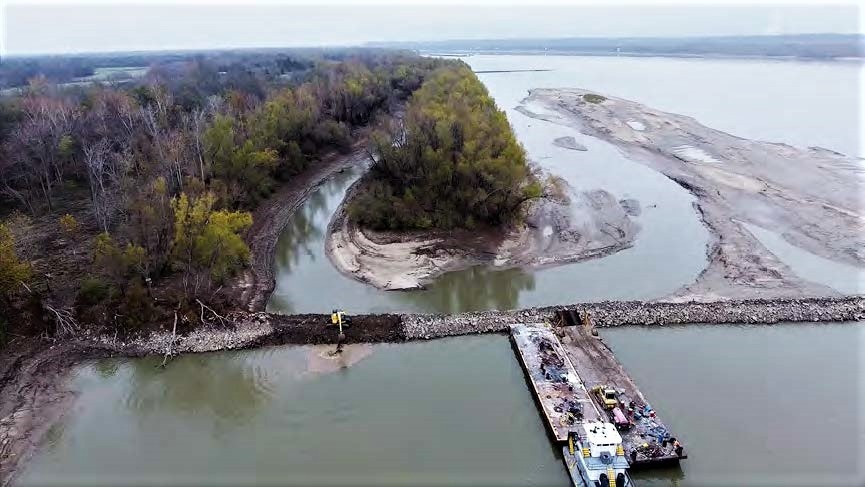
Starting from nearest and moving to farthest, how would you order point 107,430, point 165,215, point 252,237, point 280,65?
1. point 107,430
2. point 165,215
3. point 252,237
4. point 280,65

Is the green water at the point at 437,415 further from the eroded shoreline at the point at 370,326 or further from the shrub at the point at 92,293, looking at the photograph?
the shrub at the point at 92,293

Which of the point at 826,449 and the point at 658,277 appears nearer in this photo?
the point at 826,449

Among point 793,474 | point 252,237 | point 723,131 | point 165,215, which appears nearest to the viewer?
point 793,474

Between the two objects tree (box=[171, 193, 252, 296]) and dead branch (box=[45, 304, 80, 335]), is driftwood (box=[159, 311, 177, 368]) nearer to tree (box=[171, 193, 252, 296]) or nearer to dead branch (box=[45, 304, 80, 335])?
tree (box=[171, 193, 252, 296])

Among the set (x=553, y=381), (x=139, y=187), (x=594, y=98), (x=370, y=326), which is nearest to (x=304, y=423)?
(x=370, y=326)

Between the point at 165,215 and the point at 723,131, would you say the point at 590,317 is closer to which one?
A: the point at 165,215

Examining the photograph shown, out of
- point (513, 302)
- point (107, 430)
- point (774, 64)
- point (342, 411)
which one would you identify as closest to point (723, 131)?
point (513, 302)
